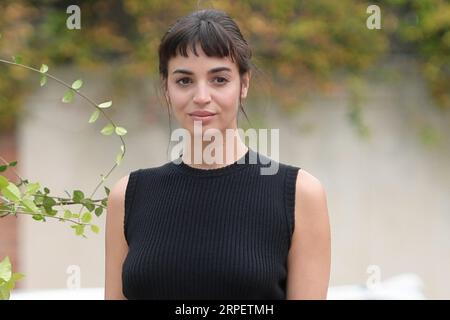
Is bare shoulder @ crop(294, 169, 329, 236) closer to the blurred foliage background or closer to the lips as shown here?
the lips

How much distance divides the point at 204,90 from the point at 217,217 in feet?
0.86

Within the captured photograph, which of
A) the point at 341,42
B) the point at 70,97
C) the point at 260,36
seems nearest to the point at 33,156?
the point at 260,36

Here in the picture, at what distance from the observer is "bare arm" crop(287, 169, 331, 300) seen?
5.18 ft

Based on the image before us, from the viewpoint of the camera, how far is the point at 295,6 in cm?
447

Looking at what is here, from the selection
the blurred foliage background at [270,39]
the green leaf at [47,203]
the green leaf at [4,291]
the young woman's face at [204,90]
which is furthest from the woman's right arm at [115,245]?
the blurred foliage background at [270,39]

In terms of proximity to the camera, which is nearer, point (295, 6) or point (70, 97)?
point (70, 97)

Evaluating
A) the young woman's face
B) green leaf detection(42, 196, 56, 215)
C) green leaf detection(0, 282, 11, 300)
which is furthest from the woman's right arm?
green leaf detection(0, 282, 11, 300)

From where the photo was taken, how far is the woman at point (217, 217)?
1571 millimetres

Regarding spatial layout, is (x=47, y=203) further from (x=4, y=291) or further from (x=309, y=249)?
(x=309, y=249)

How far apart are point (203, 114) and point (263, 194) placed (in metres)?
0.21

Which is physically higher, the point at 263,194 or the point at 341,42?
the point at 341,42
